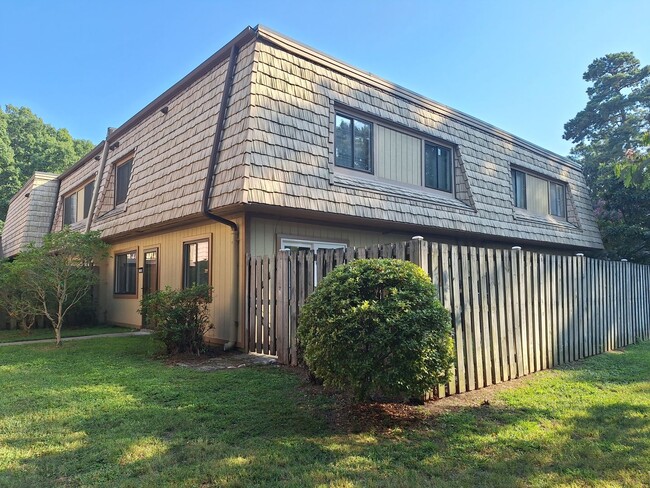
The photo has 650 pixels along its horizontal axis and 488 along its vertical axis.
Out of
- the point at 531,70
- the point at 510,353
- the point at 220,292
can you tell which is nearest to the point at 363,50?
the point at 531,70

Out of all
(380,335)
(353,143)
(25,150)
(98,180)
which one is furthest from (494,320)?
(25,150)

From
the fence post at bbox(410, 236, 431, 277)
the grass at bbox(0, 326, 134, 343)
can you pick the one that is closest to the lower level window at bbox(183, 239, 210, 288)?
the grass at bbox(0, 326, 134, 343)

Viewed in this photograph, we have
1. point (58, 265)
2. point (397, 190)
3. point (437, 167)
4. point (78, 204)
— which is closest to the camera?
point (58, 265)

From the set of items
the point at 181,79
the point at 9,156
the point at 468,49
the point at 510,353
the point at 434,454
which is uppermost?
the point at 9,156

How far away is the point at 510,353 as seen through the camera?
221 inches

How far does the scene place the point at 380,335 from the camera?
12.1 ft

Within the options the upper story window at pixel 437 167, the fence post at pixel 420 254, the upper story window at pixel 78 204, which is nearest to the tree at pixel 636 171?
the fence post at pixel 420 254

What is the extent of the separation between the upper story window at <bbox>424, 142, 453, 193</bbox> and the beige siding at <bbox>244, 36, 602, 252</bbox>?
0.83 ft

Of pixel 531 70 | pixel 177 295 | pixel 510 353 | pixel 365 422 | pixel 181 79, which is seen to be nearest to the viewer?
pixel 365 422

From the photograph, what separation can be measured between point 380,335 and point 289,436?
109cm

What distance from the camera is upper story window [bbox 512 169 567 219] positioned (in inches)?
535

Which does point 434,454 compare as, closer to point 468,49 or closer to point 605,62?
point 468,49

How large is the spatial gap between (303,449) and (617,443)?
241 cm

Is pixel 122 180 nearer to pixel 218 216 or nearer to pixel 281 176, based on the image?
pixel 218 216
